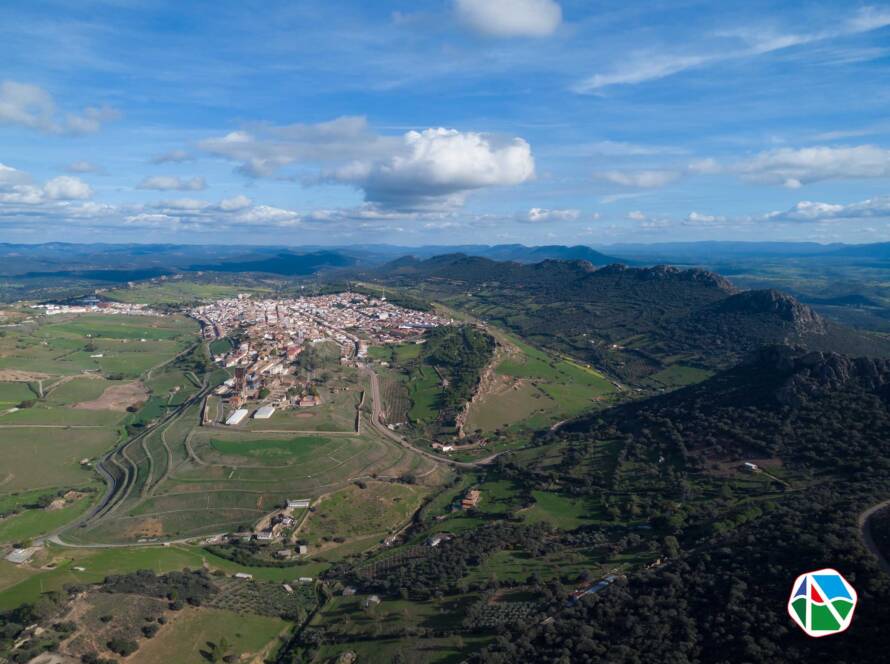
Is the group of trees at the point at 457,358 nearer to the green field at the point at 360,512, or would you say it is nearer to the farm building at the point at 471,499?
the farm building at the point at 471,499

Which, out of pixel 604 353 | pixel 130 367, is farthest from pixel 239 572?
pixel 604 353

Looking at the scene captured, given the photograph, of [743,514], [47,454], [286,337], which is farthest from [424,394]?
[743,514]

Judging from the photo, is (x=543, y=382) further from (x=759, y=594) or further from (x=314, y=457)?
(x=759, y=594)

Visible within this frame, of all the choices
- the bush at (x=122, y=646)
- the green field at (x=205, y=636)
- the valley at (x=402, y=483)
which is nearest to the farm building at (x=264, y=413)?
the valley at (x=402, y=483)

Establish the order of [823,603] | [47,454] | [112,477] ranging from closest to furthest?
[823,603] < [112,477] < [47,454]

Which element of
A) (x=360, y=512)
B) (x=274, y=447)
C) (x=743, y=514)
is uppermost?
(x=743, y=514)

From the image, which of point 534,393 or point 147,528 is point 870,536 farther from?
point 534,393
